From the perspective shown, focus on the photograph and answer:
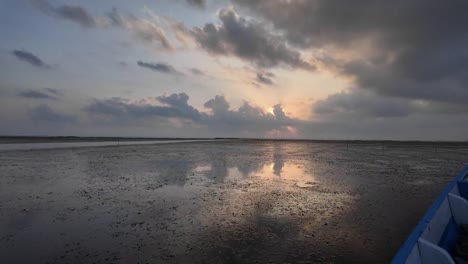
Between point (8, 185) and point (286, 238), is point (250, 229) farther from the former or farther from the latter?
point (8, 185)

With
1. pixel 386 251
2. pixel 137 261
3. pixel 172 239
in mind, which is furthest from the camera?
pixel 172 239

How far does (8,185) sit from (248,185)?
14.6m

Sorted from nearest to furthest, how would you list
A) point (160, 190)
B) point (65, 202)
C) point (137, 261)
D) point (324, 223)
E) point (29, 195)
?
point (137, 261), point (324, 223), point (65, 202), point (29, 195), point (160, 190)

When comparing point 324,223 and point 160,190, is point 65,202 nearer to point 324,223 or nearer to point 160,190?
point 160,190

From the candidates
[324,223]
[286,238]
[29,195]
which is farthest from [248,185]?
[29,195]

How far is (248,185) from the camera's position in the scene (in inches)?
655

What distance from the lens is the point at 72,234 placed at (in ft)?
27.1

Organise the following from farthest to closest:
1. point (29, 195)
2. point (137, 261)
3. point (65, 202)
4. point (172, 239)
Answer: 1. point (29, 195)
2. point (65, 202)
3. point (172, 239)
4. point (137, 261)

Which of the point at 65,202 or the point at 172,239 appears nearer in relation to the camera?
the point at 172,239

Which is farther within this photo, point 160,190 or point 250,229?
point 160,190

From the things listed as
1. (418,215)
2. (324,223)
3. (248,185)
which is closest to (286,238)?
(324,223)

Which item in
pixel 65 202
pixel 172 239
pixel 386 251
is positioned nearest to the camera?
pixel 386 251

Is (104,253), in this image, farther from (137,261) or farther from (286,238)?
(286,238)

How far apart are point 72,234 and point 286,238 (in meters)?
6.88
